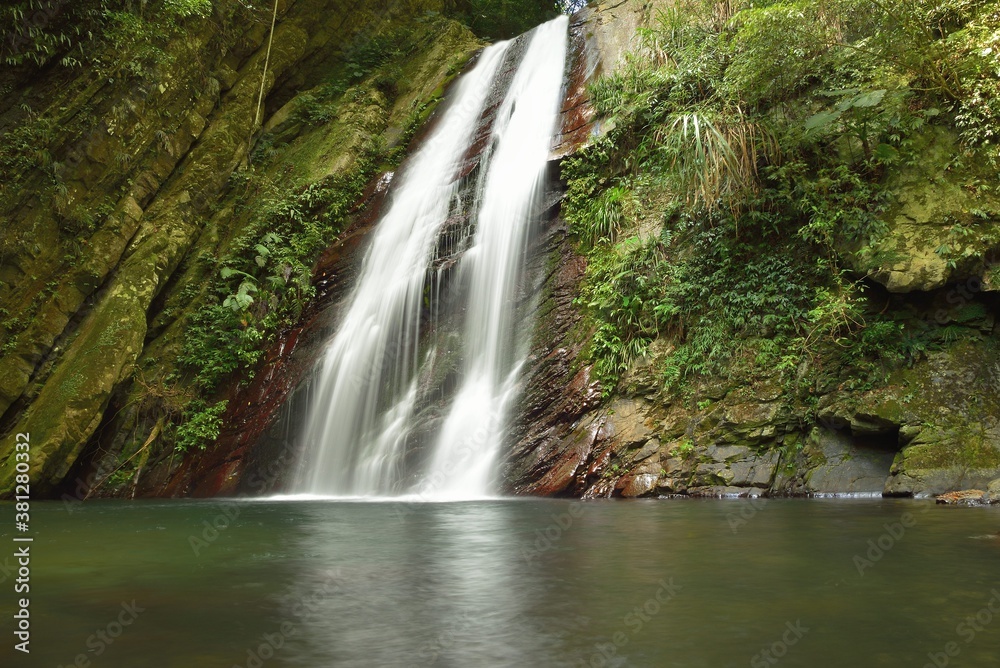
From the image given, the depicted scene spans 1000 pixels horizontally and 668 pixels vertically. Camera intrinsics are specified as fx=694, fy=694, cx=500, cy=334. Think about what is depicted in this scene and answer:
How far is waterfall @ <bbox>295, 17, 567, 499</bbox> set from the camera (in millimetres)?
9516

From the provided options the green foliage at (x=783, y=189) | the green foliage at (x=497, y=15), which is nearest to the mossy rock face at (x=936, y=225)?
the green foliage at (x=783, y=189)

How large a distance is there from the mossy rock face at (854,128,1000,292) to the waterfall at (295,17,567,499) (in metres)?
4.89

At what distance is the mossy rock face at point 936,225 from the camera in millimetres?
7707

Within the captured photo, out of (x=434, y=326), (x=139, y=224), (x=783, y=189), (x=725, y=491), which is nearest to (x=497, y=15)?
(x=139, y=224)

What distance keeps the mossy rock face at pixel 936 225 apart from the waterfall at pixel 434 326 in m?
4.89

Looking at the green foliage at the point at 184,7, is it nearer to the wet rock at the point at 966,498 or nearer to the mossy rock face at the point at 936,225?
the mossy rock face at the point at 936,225

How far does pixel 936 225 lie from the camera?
8000 millimetres

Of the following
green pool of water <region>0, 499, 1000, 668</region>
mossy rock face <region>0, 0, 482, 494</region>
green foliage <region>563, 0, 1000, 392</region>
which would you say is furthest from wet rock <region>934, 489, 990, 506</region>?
mossy rock face <region>0, 0, 482, 494</region>

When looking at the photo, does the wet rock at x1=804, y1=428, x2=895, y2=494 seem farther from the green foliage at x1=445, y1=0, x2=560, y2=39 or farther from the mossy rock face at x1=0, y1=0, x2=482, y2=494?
the green foliage at x1=445, y1=0, x2=560, y2=39

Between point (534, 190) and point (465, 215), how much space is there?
132 cm

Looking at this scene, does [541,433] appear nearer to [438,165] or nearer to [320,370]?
[320,370]

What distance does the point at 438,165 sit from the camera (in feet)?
46.4

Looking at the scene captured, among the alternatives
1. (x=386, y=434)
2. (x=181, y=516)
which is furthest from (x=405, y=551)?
(x=386, y=434)

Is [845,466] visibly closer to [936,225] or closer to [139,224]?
[936,225]
